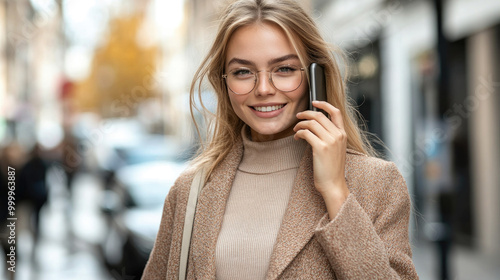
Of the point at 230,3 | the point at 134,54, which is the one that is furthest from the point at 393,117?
the point at 134,54

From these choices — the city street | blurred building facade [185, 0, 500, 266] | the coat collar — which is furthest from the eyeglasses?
blurred building facade [185, 0, 500, 266]

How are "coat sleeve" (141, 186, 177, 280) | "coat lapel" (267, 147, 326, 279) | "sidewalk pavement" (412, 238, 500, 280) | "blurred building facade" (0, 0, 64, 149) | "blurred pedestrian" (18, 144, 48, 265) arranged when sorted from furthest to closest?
"blurred building facade" (0, 0, 64, 149), "sidewalk pavement" (412, 238, 500, 280), "blurred pedestrian" (18, 144, 48, 265), "coat sleeve" (141, 186, 177, 280), "coat lapel" (267, 147, 326, 279)

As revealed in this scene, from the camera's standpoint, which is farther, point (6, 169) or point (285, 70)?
point (6, 169)

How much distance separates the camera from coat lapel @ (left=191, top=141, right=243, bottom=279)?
2.08 meters

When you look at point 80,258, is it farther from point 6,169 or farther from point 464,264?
point 464,264

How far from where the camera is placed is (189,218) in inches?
88.0

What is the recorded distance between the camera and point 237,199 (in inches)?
88.7

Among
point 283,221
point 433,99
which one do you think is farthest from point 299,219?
point 433,99

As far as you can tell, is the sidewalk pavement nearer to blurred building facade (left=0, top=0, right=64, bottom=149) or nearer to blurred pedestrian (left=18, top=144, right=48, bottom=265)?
blurred pedestrian (left=18, top=144, right=48, bottom=265)

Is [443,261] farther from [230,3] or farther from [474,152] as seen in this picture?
[474,152]

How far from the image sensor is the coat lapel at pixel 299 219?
1.95 metres

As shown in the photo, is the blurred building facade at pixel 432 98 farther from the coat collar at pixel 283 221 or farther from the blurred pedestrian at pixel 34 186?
the coat collar at pixel 283 221

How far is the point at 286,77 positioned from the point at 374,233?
672mm

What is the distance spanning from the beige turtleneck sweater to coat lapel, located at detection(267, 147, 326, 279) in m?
0.07
